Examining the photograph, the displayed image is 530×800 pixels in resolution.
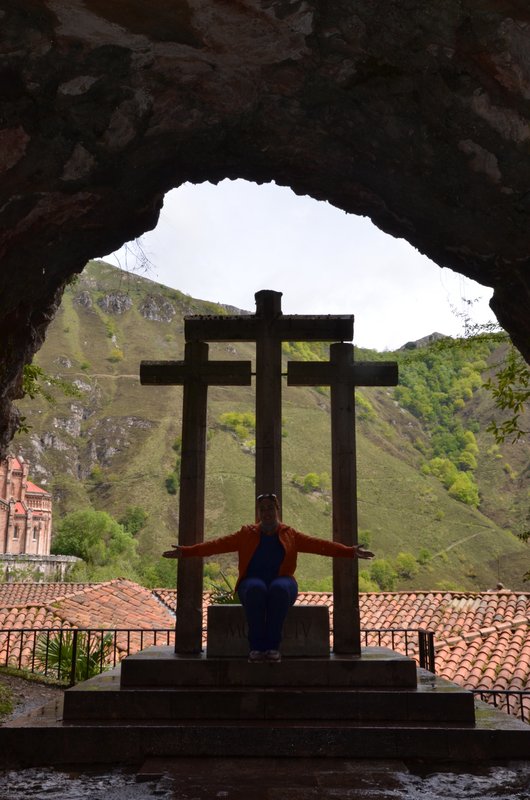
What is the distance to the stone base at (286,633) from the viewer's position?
641 cm

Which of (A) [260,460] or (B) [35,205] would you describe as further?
(A) [260,460]

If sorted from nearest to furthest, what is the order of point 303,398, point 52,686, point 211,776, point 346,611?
point 211,776, point 346,611, point 52,686, point 303,398

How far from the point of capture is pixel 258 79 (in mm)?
5855

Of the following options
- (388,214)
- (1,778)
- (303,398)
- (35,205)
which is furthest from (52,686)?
(303,398)

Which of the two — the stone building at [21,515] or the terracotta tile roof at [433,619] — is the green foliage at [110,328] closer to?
the stone building at [21,515]

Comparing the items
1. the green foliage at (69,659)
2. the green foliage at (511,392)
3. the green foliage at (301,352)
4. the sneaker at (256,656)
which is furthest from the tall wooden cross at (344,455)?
the green foliage at (301,352)

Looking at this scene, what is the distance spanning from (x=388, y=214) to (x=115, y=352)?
97.6 metres

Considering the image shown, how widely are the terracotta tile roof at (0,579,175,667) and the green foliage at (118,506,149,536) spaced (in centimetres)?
4660

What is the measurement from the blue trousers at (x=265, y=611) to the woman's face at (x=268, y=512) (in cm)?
57

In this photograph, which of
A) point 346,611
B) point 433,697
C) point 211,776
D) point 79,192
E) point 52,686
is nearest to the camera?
point 211,776

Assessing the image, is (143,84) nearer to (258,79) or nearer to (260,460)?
(258,79)

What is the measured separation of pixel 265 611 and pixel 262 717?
914 mm

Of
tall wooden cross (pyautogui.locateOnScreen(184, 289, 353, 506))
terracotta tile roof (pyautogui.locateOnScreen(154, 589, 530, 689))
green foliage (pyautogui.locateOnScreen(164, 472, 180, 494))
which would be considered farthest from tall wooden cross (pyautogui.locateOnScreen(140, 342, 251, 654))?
green foliage (pyautogui.locateOnScreen(164, 472, 180, 494))

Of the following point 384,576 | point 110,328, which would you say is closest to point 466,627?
point 384,576
